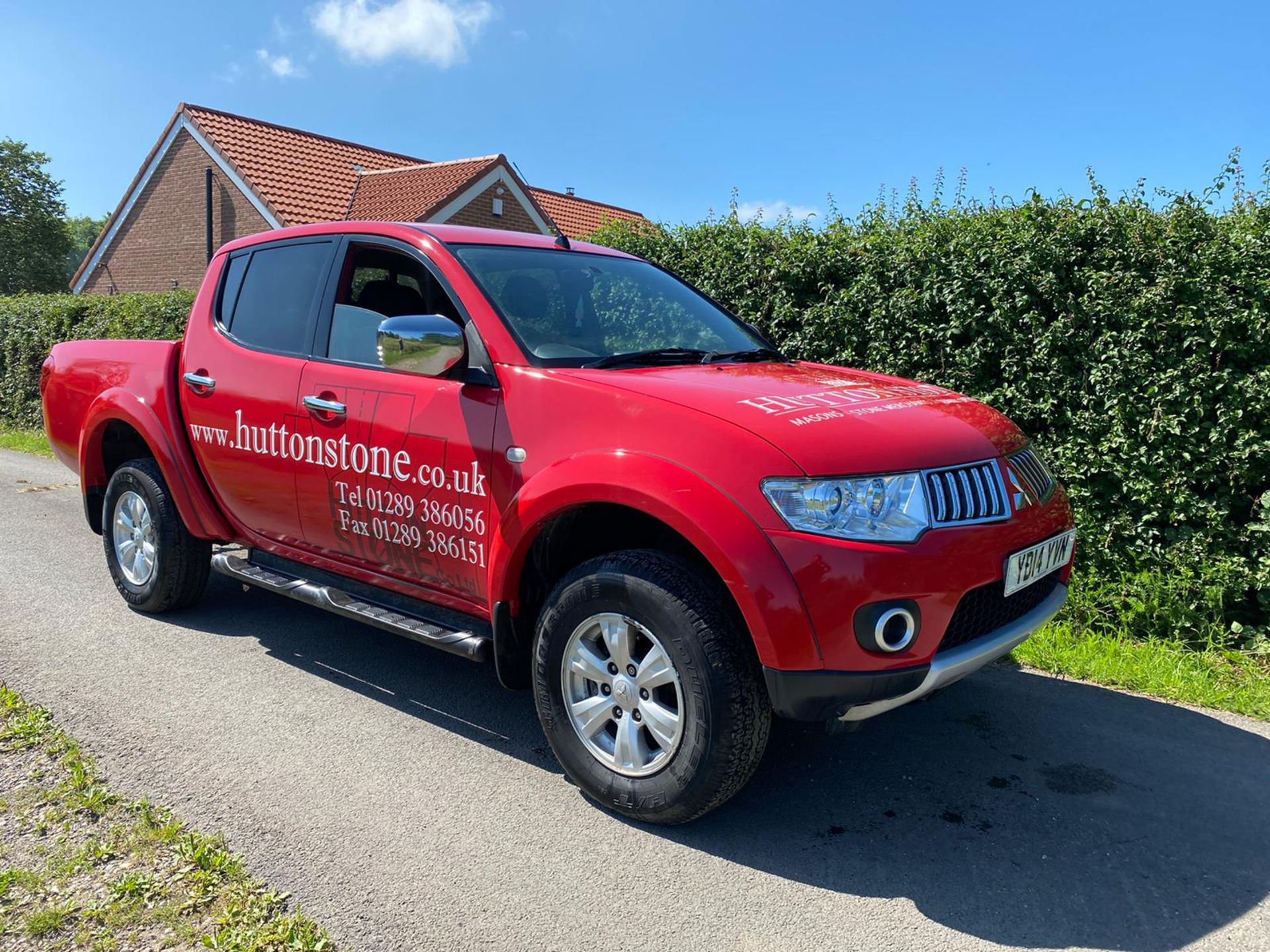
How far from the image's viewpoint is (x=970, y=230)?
5.39 metres

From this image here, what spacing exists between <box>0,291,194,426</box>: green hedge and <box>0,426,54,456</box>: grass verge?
0.20 metres

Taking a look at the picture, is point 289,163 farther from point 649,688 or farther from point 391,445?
point 649,688

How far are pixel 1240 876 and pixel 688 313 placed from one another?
9.37 feet

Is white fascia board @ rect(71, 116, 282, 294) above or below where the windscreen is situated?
above

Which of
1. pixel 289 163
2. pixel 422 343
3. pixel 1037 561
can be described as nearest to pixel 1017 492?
pixel 1037 561

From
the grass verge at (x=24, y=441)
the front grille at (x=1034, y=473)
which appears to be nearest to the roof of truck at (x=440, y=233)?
the front grille at (x=1034, y=473)

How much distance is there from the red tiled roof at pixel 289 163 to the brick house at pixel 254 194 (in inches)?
1.2

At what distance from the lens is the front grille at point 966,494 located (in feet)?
9.18

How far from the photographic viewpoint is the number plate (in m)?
2.97

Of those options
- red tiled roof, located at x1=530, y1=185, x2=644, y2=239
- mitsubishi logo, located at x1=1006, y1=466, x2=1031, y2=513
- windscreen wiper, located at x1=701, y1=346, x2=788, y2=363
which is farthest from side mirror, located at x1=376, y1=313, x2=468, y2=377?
red tiled roof, located at x1=530, y1=185, x2=644, y2=239

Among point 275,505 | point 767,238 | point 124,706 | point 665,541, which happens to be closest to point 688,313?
point 665,541

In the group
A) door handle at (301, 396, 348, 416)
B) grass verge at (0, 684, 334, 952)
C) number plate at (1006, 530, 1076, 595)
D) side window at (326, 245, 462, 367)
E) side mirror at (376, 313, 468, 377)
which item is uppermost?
side window at (326, 245, 462, 367)

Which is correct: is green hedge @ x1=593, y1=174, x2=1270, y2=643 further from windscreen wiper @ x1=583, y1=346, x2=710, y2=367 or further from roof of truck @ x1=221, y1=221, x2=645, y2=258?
windscreen wiper @ x1=583, y1=346, x2=710, y2=367

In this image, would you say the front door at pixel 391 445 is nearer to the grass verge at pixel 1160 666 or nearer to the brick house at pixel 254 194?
the grass verge at pixel 1160 666
